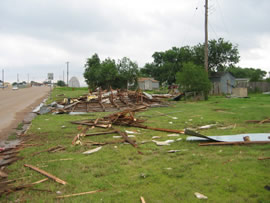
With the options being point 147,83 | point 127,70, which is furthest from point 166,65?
point 127,70

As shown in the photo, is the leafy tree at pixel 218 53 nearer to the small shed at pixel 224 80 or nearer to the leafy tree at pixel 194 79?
the small shed at pixel 224 80

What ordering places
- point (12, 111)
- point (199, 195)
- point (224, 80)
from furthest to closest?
point (224, 80), point (12, 111), point (199, 195)

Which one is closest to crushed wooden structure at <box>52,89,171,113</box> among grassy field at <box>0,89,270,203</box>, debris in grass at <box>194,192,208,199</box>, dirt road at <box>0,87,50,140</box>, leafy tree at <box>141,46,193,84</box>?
dirt road at <box>0,87,50,140</box>

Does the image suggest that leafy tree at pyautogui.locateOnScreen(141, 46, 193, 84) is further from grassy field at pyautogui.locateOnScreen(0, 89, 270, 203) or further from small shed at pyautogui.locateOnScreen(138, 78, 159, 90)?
grassy field at pyautogui.locateOnScreen(0, 89, 270, 203)

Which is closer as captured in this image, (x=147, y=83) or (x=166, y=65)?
(x=166, y=65)

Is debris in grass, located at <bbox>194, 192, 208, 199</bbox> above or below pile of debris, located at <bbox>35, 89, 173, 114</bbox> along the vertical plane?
below

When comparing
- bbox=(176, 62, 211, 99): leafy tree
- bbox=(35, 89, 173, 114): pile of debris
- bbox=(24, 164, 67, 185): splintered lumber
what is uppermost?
bbox=(176, 62, 211, 99): leafy tree

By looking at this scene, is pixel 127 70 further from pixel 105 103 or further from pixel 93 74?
pixel 105 103

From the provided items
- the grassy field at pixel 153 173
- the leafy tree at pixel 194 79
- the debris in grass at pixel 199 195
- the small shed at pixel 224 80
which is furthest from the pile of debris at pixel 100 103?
the small shed at pixel 224 80

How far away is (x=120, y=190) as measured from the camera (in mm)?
3672

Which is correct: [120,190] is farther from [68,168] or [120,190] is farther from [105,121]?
[105,121]

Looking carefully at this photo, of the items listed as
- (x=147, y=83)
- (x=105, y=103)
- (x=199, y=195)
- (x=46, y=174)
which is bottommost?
(x=46, y=174)

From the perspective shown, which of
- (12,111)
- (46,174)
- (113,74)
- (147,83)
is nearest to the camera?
(46,174)

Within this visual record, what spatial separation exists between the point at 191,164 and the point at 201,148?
1.25 m
